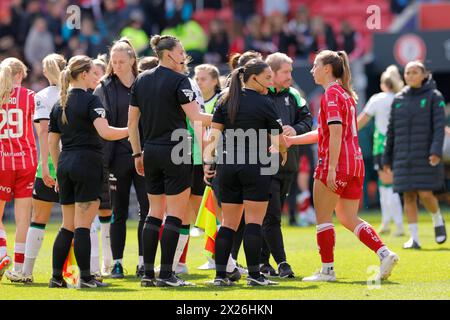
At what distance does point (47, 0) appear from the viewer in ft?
83.0

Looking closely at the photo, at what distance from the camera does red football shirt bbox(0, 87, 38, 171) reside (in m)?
10.5

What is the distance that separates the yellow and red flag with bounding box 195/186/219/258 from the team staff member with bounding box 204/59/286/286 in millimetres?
1978

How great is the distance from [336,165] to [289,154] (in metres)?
1.24

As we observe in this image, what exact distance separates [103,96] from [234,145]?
2.10m

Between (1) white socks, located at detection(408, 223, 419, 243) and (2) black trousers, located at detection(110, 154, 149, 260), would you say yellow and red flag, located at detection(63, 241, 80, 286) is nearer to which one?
(2) black trousers, located at detection(110, 154, 149, 260)

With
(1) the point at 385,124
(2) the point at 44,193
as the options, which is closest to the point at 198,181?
(2) the point at 44,193

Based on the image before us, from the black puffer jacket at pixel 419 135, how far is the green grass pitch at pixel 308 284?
0.85 m

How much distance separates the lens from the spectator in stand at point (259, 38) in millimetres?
22797

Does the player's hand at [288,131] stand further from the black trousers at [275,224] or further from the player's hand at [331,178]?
the player's hand at [331,178]

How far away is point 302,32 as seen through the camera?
2297cm

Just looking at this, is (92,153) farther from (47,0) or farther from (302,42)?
(47,0)

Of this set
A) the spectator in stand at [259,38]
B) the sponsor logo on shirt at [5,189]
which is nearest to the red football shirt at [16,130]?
the sponsor logo on shirt at [5,189]

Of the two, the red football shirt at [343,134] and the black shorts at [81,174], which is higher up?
the red football shirt at [343,134]

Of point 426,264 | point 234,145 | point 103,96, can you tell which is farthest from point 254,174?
point 426,264
